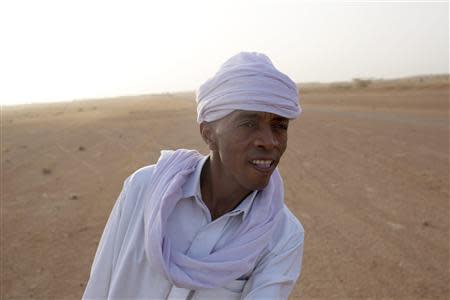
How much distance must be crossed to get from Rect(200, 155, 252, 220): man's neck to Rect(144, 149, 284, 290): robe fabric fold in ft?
0.38

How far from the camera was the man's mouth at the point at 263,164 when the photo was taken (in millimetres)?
2318

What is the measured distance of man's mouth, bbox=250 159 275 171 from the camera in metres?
2.32

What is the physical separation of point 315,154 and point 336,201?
377cm

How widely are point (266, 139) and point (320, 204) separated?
5.61 metres

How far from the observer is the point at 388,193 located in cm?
812

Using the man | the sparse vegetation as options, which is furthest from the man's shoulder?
the sparse vegetation

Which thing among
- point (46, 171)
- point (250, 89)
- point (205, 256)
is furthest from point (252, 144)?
point (46, 171)

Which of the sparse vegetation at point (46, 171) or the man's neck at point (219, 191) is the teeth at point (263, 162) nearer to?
the man's neck at point (219, 191)

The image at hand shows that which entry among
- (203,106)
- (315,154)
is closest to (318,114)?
(315,154)

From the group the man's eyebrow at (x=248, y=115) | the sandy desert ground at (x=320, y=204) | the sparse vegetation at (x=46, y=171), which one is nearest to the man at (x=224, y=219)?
the man's eyebrow at (x=248, y=115)

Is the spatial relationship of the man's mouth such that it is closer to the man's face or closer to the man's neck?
the man's face

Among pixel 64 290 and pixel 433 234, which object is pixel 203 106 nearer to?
pixel 64 290

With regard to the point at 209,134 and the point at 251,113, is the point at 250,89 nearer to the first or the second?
the point at 251,113

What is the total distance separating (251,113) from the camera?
2330 mm
